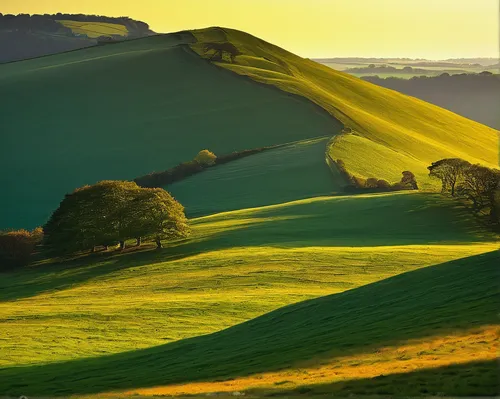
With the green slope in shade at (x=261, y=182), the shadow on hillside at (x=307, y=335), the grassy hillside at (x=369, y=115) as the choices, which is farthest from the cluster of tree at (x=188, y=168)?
the shadow on hillside at (x=307, y=335)

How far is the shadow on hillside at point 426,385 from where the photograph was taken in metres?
24.5

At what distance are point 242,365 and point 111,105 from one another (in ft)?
447

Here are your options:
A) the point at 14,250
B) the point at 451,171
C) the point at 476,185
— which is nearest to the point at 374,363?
the point at 14,250

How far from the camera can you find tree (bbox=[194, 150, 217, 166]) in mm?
127688

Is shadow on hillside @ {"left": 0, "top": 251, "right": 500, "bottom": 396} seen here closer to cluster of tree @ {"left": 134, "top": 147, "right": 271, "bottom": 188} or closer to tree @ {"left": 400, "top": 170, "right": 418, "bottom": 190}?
tree @ {"left": 400, "top": 170, "right": 418, "bottom": 190}

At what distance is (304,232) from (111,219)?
20426mm

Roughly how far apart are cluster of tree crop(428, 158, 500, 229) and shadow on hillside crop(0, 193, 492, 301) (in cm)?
213

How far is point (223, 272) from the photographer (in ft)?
208

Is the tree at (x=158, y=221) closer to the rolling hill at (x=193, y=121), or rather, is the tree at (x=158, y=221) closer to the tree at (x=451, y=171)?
the rolling hill at (x=193, y=121)

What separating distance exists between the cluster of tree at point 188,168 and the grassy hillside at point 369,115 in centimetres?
1938

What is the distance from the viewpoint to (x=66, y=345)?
45.2 meters

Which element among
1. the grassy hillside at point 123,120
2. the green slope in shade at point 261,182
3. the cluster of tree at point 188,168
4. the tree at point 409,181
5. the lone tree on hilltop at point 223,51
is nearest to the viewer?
the tree at point 409,181

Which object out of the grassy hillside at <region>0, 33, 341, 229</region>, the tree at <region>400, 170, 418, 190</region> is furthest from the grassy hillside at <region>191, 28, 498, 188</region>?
the grassy hillside at <region>0, 33, 341, 229</region>

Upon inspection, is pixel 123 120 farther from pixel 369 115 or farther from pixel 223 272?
pixel 223 272
